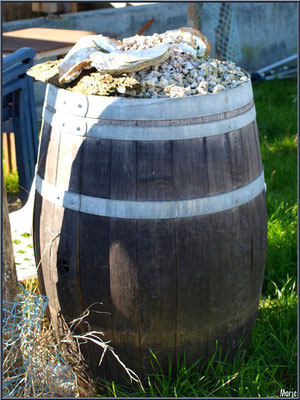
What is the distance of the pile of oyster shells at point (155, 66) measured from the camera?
2240 mm

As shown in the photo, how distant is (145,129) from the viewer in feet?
7.01

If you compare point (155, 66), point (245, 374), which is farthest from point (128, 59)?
point (245, 374)

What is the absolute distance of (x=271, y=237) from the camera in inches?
142

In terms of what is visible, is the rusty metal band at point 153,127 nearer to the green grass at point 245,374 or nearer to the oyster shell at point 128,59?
the oyster shell at point 128,59

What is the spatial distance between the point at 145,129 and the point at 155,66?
0.33 metres

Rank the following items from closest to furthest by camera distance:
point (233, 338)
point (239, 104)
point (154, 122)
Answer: point (154, 122) → point (239, 104) → point (233, 338)

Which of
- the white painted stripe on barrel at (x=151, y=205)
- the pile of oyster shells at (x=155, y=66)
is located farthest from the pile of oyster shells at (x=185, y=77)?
the white painted stripe on barrel at (x=151, y=205)

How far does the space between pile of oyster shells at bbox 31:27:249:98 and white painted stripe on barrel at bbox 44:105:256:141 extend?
0.41 ft

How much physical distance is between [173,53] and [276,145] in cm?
297

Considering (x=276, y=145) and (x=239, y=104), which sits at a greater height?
(x=239, y=104)

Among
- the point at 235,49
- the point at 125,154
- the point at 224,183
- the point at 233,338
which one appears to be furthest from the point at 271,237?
the point at 235,49

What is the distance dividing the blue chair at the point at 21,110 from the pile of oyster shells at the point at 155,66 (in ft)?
4.42

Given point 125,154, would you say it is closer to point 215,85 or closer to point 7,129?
point 215,85

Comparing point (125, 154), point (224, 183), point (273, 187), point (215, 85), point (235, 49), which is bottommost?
point (273, 187)
